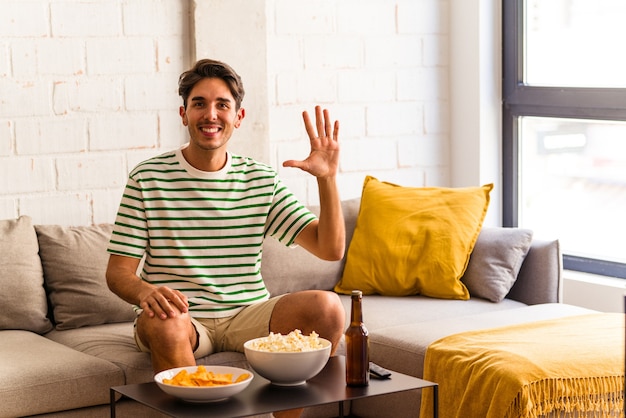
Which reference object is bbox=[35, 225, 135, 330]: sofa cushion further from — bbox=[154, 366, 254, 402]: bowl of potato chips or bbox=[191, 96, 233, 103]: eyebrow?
bbox=[154, 366, 254, 402]: bowl of potato chips

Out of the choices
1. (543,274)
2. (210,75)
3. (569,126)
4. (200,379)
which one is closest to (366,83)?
(569,126)

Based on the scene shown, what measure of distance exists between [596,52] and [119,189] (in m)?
1.96

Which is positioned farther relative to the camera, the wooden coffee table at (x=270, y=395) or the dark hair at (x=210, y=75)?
the dark hair at (x=210, y=75)

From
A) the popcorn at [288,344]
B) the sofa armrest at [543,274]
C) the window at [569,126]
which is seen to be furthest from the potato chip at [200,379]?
the window at [569,126]

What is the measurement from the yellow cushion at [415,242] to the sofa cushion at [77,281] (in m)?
0.90

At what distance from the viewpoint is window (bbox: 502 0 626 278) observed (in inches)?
164

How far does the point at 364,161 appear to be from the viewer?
14.6 ft

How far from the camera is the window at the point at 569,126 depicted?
4164 millimetres

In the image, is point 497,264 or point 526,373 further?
point 497,264

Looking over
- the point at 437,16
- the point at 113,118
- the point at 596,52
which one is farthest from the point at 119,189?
the point at 596,52

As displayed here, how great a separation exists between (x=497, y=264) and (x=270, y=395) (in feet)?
5.13

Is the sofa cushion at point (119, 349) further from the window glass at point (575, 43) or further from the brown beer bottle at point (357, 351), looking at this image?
the window glass at point (575, 43)

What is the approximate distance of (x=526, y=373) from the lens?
2746mm

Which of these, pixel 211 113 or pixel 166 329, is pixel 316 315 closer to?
pixel 166 329
